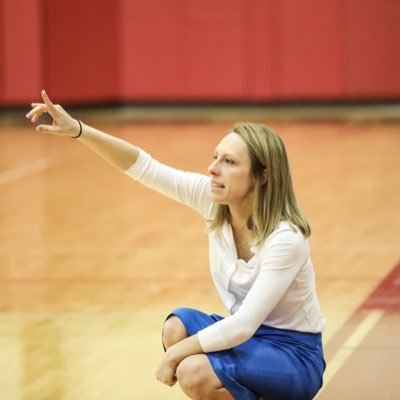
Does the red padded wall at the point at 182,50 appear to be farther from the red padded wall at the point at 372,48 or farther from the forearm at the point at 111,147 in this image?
the forearm at the point at 111,147

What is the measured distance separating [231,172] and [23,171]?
6785mm

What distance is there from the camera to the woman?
128 inches

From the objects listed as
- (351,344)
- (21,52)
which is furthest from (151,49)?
(351,344)

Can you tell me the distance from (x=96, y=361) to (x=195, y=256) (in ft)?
7.02

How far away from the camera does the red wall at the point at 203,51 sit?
45.8ft

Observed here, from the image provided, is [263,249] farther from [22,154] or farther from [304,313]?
[22,154]

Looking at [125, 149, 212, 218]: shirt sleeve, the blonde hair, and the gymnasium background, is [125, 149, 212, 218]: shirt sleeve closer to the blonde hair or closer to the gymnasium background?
the blonde hair

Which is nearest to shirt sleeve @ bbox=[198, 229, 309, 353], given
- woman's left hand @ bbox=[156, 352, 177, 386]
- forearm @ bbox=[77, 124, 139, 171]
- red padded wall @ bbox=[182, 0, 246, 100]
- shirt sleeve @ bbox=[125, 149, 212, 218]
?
woman's left hand @ bbox=[156, 352, 177, 386]

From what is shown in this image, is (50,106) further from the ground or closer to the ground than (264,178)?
further from the ground

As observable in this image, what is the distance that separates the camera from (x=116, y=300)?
215 inches

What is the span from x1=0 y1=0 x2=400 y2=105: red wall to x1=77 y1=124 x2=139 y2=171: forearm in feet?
33.5

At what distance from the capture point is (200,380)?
10.6 ft

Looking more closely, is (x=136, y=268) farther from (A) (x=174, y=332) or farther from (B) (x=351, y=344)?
(A) (x=174, y=332)

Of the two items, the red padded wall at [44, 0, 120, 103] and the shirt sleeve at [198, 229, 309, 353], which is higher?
the shirt sleeve at [198, 229, 309, 353]
